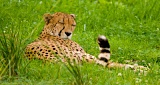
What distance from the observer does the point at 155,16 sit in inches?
480

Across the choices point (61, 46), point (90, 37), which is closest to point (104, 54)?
point (61, 46)

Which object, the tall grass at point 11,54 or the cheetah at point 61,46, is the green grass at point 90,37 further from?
the cheetah at point 61,46

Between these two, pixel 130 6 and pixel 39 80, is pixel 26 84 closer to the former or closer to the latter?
pixel 39 80

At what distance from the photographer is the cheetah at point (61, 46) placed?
785cm

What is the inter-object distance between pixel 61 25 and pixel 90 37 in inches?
76.4

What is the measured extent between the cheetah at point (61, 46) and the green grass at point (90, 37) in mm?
201

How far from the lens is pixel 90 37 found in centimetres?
1052

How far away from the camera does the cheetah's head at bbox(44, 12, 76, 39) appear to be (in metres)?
8.61

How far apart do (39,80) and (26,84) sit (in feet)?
1.02

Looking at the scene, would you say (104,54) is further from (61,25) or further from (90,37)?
(90,37)

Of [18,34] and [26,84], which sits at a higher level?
[18,34]

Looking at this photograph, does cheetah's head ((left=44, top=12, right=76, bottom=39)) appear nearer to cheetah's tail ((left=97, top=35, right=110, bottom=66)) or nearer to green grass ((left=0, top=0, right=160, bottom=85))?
green grass ((left=0, top=0, right=160, bottom=85))

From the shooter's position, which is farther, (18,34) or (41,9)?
(41,9)

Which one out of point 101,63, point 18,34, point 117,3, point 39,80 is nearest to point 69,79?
point 39,80
